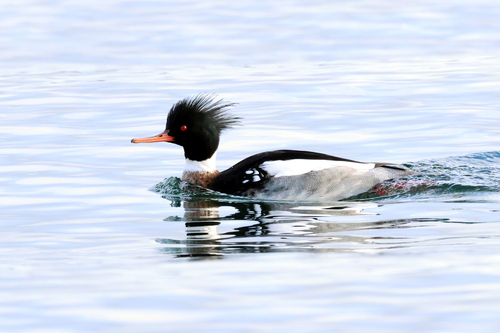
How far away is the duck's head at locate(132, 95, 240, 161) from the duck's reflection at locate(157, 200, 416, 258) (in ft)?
3.26

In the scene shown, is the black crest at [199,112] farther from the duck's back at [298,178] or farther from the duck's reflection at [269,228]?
the duck's reflection at [269,228]

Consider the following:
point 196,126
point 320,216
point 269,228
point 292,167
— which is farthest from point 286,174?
point 269,228

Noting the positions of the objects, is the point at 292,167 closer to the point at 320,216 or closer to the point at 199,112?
the point at 320,216

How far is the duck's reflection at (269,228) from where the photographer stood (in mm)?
7199

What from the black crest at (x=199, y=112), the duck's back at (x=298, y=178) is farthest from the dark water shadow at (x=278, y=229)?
the black crest at (x=199, y=112)

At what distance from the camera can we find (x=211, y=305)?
18.6 feet

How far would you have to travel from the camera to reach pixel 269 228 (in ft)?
26.3

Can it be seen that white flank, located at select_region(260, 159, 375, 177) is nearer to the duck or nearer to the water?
the duck

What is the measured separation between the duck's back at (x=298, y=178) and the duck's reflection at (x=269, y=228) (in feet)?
0.95

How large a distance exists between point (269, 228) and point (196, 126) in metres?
2.73

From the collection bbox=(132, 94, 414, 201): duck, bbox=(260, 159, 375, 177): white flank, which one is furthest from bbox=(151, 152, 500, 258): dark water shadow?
bbox=(260, 159, 375, 177): white flank

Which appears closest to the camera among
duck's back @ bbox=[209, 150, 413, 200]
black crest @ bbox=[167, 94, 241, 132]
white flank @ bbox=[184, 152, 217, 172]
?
duck's back @ bbox=[209, 150, 413, 200]

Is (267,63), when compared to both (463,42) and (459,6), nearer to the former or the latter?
(463,42)

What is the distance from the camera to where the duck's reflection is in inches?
283
